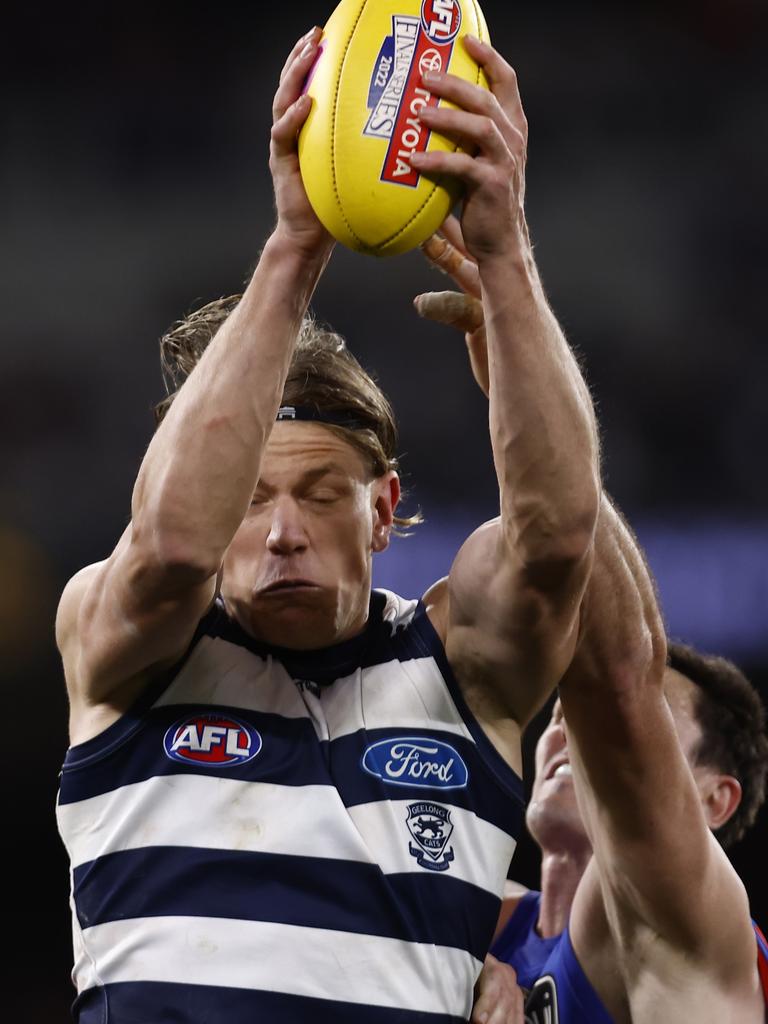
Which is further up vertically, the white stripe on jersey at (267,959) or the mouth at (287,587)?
the mouth at (287,587)

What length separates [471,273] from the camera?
2.10 meters

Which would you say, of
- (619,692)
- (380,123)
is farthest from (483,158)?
(619,692)

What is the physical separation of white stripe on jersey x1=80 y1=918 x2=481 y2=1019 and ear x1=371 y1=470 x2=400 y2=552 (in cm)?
64

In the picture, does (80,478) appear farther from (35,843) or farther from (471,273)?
(471,273)

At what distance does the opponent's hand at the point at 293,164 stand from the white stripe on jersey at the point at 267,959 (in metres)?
0.90

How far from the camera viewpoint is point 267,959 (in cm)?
175

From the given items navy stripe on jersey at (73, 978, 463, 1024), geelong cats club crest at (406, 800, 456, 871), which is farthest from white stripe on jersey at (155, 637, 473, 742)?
navy stripe on jersey at (73, 978, 463, 1024)

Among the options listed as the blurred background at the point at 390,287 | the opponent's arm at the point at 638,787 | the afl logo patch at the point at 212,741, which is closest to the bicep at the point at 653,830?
the opponent's arm at the point at 638,787

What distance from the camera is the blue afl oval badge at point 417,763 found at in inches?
74.9

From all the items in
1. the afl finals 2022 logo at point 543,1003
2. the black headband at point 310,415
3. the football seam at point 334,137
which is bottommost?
the afl finals 2022 logo at point 543,1003

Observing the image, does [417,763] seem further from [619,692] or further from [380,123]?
[380,123]

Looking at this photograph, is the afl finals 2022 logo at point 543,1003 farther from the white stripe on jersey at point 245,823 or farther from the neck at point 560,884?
the white stripe on jersey at point 245,823

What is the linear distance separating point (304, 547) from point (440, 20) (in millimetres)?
732

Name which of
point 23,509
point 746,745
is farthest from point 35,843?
point 746,745
